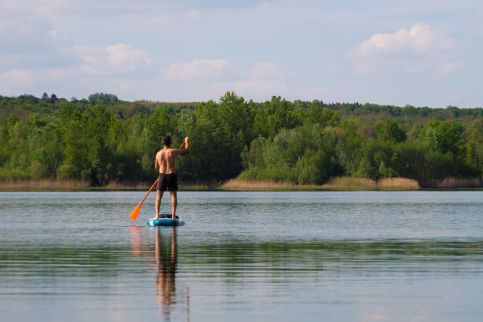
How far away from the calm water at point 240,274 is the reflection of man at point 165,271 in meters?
0.02

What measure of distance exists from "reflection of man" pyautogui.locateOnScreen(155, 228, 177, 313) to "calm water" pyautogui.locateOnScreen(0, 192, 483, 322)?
0.8 inches

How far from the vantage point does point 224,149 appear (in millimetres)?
119562

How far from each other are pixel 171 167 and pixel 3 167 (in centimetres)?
9445

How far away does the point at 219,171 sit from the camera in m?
119

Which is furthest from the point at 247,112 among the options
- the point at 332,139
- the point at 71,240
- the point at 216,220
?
the point at 71,240

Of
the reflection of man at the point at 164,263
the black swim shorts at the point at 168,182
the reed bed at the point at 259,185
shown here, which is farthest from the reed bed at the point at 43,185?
the reflection of man at the point at 164,263

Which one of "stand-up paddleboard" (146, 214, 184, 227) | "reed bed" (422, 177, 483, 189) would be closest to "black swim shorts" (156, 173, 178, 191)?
"stand-up paddleboard" (146, 214, 184, 227)

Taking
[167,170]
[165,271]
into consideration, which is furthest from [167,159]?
[165,271]

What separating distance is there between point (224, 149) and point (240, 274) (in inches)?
4089

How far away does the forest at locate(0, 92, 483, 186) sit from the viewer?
10956 centimetres

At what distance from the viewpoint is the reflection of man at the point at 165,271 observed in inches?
509

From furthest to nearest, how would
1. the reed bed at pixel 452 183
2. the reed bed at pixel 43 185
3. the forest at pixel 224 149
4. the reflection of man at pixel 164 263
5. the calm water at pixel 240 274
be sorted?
the reed bed at pixel 452 183, the forest at pixel 224 149, the reed bed at pixel 43 185, the reflection of man at pixel 164 263, the calm water at pixel 240 274

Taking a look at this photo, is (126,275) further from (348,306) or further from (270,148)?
(270,148)

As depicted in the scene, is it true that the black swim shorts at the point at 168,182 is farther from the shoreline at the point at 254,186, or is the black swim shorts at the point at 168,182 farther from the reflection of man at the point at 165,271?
the shoreline at the point at 254,186
